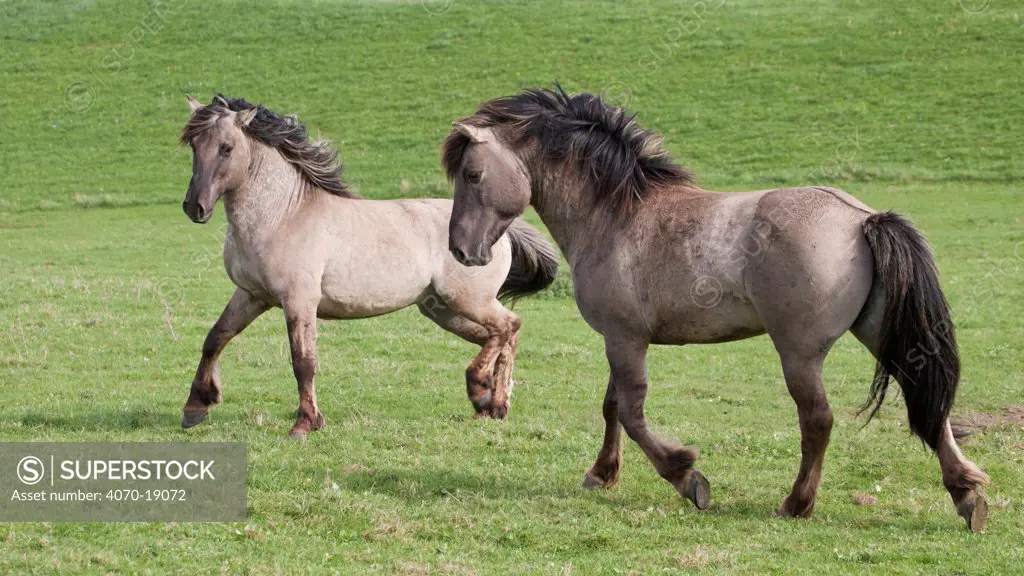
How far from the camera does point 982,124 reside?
113 feet

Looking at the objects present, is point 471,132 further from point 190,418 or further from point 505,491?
point 190,418

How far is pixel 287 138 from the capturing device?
9.98 metres

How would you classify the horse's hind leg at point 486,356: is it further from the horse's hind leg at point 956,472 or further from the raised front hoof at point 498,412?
the horse's hind leg at point 956,472

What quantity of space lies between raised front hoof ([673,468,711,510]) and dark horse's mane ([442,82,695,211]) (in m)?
1.85

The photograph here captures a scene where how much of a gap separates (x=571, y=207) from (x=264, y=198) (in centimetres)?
323

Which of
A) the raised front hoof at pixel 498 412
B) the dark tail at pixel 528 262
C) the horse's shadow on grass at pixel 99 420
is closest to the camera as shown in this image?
the horse's shadow on grass at pixel 99 420

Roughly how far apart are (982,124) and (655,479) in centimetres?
3039

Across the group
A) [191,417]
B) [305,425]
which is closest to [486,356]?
[305,425]

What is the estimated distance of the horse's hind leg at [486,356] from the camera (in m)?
10.3

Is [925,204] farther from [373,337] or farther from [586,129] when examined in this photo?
[586,129]

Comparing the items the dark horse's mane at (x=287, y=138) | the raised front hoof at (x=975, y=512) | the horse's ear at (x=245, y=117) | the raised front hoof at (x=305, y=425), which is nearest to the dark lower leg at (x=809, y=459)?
the raised front hoof at (x=975, y=512)

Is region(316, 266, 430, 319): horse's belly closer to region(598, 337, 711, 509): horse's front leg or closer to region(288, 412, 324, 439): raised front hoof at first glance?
region(288, 412, 324, 439): raised front hoof

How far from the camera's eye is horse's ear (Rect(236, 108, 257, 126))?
939cm

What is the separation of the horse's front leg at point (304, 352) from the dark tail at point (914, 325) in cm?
477
